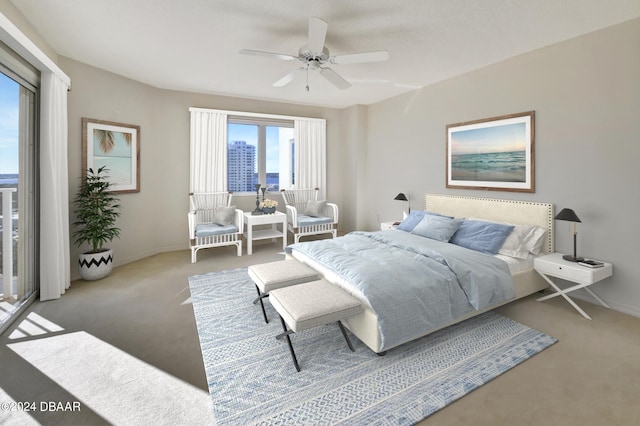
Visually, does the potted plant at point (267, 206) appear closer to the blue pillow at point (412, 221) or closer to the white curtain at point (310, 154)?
the white curtain at point (310, 154)

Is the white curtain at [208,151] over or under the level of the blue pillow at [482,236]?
over

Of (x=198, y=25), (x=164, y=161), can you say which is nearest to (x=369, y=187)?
(x=164, y=161)

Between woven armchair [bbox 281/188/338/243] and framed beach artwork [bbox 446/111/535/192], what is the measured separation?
2.23 meters

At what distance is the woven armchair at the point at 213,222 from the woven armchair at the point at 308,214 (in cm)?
100

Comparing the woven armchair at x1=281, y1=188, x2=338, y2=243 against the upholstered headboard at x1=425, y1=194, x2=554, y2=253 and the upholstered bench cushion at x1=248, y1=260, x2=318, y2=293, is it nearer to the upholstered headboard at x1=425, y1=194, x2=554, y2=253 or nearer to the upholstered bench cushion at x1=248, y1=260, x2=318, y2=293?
the upholstered headboard at x1=425, y1=194, x2=554, y2=253

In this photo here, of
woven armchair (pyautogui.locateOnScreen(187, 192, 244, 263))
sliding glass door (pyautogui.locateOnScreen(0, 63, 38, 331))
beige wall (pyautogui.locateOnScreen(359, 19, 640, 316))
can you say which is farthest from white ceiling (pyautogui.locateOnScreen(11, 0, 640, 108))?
woven armchair (pyautogui.locateOnScreen(187, 192, 244, 263))

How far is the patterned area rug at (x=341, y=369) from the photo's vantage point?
1.75m

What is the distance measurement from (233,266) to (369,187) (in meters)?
3.27

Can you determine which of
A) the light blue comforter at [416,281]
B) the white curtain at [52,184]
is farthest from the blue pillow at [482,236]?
the white curtain at [52,184]

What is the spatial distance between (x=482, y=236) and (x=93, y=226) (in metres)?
4.64

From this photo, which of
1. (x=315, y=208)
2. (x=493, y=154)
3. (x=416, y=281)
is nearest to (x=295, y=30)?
(x=416, y=281)

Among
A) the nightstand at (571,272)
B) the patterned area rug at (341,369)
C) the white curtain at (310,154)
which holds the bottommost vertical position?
the patterned area rug at (341,369)

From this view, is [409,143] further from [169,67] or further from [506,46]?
[169,67]

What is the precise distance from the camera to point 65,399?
72.0 inches
